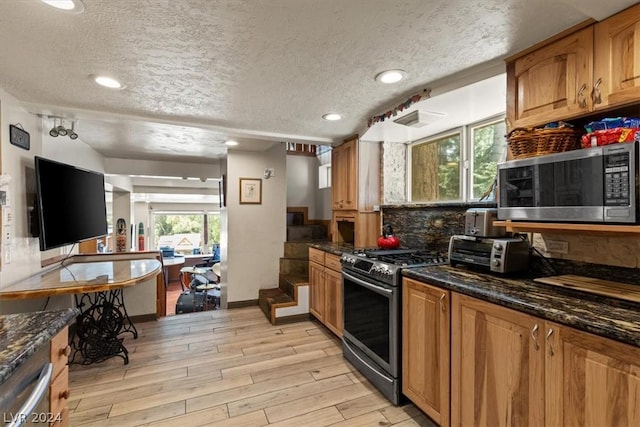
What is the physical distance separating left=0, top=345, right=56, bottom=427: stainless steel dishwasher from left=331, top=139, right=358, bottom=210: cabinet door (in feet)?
9.06

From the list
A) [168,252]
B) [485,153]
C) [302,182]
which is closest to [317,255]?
[302,182]

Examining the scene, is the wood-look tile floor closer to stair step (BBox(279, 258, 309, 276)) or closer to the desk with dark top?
the desk with dark top

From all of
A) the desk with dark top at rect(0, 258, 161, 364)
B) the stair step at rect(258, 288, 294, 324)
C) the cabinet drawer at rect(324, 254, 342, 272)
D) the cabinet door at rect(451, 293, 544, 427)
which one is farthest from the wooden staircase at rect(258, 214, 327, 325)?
the cabinet door at rect(451, 293, 544, 427)

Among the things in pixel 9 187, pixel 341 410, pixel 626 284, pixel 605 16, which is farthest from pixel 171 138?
pixel 626 284

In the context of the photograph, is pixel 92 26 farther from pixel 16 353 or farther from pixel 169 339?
pixel 169 339

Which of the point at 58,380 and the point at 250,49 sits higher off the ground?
the point at 250,49

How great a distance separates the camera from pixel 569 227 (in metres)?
1.40

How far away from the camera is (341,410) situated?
1994mm

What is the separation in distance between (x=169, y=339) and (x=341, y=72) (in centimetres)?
309

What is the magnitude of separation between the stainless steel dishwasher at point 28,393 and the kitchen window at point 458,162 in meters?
2.88

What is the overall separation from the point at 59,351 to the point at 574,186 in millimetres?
2366

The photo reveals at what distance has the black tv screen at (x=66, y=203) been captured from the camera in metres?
2.25

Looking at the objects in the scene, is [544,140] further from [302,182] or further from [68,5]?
[302,182]

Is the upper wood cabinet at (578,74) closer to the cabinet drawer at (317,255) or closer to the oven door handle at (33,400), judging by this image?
the cabinet drawer at (317,255)
